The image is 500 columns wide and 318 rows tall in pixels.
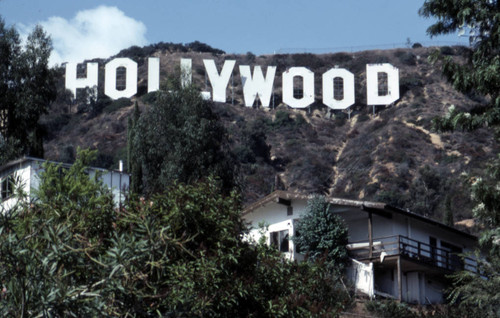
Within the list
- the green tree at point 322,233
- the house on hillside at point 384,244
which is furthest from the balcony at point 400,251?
the green tree at point 322,233

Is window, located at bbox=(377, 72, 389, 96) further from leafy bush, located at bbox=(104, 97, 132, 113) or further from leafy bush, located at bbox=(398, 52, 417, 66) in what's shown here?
leafy bush, located at bbox=(104, 97, 132, 113)

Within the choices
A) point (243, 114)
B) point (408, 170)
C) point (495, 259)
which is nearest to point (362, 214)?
point (495, 259)

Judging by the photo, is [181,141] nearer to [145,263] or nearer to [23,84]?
→ [23,84]

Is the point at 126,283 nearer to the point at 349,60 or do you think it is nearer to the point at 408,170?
the point at 408,170

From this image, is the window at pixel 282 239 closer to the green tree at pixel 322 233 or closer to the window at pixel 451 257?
the green tree at pixel 322 233

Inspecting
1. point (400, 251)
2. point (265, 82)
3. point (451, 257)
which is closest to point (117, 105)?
point (265, 82)

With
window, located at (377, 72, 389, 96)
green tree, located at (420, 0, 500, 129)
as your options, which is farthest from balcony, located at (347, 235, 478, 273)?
window, located at (377, 72, 389, 96)
